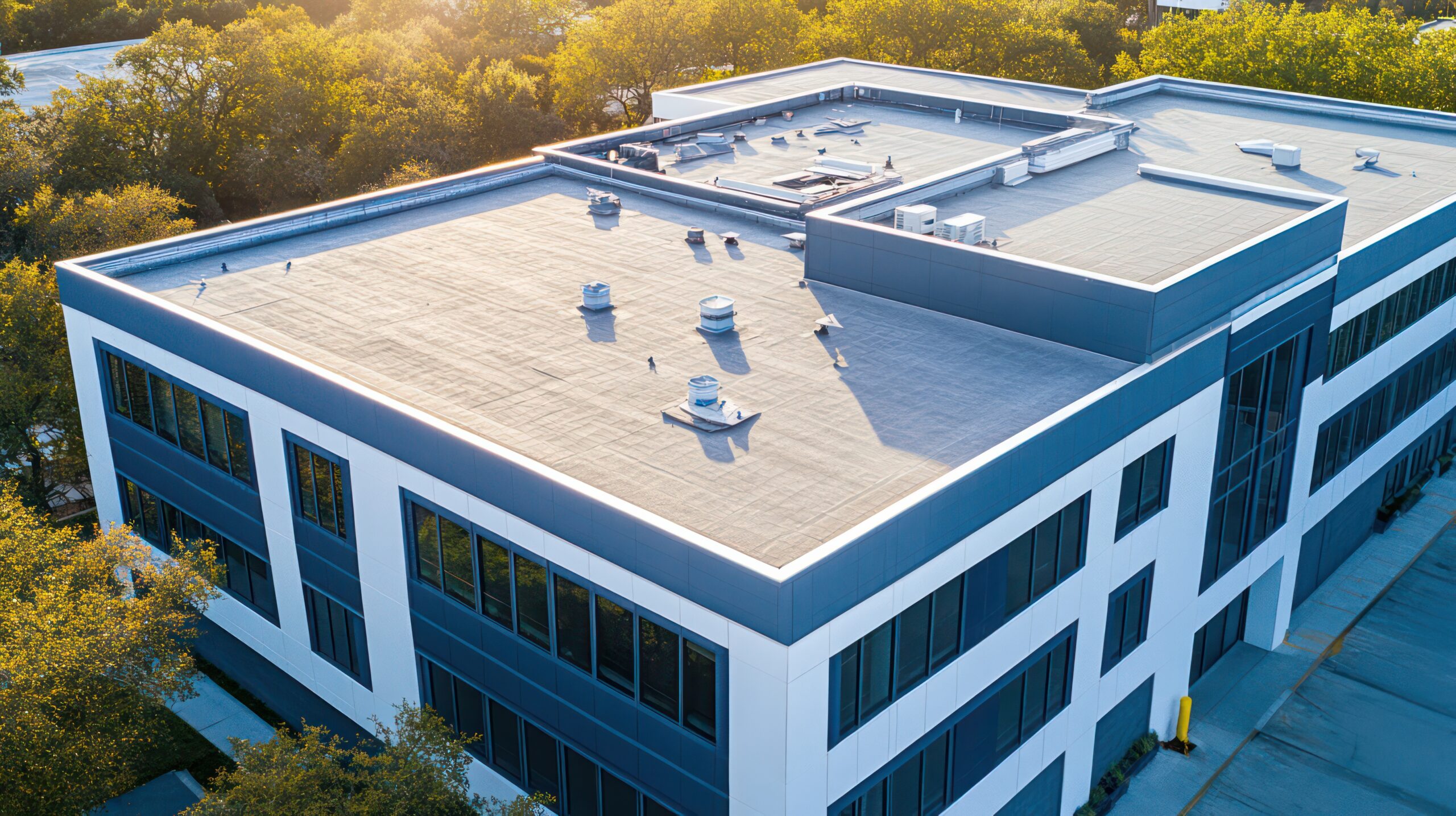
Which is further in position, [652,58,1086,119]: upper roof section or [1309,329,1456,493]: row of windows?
[652,58,1086,119]: upper roof section

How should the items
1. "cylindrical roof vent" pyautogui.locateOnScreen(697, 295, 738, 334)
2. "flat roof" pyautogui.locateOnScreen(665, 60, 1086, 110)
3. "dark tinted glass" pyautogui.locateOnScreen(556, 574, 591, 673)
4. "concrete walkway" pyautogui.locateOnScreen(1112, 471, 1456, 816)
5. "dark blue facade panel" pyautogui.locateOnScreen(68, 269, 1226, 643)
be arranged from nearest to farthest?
"dark blue facade panel" pyautogui.locateOnScreen(68, 269, 1226, 643), "dark tinted glass" pyautogui.locateOnScreen(556, 574, 591, 673), "cylindrical roof vent" pyautogui.locateOnScreen(697, 295, 738, 334), "concrete walkway" pyautogui.locateOnScreen(1112, 471, 1456, 816), "flat roof" pyautogui.locateOnScreen(665, 60, 1086, 110)

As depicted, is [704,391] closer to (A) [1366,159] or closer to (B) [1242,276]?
(B) [1242,276]

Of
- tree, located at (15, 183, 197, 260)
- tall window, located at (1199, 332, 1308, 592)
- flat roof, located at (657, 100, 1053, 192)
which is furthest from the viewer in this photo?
tree, located at (15, 183, 197, 260)

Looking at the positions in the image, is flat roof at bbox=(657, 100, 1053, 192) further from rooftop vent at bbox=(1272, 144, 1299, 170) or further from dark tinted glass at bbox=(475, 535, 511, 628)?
dark tinted glass at bbox=(475, 535, 511, 628)

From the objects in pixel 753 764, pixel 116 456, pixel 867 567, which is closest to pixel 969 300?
pixel 867 567

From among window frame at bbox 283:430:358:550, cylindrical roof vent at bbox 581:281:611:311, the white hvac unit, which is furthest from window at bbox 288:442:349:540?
the white hvac unit

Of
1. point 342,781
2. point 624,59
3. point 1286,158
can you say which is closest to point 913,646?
point 342,781

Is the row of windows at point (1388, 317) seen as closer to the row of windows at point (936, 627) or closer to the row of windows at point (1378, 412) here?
the row of windows at point (1378, 412)

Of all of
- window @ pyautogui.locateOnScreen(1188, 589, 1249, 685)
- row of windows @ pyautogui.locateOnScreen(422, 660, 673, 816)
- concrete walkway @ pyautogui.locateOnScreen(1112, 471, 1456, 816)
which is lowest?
concrete walkway @ pyautogui.locateOnScreen(1112, 471, 1456, 816)
